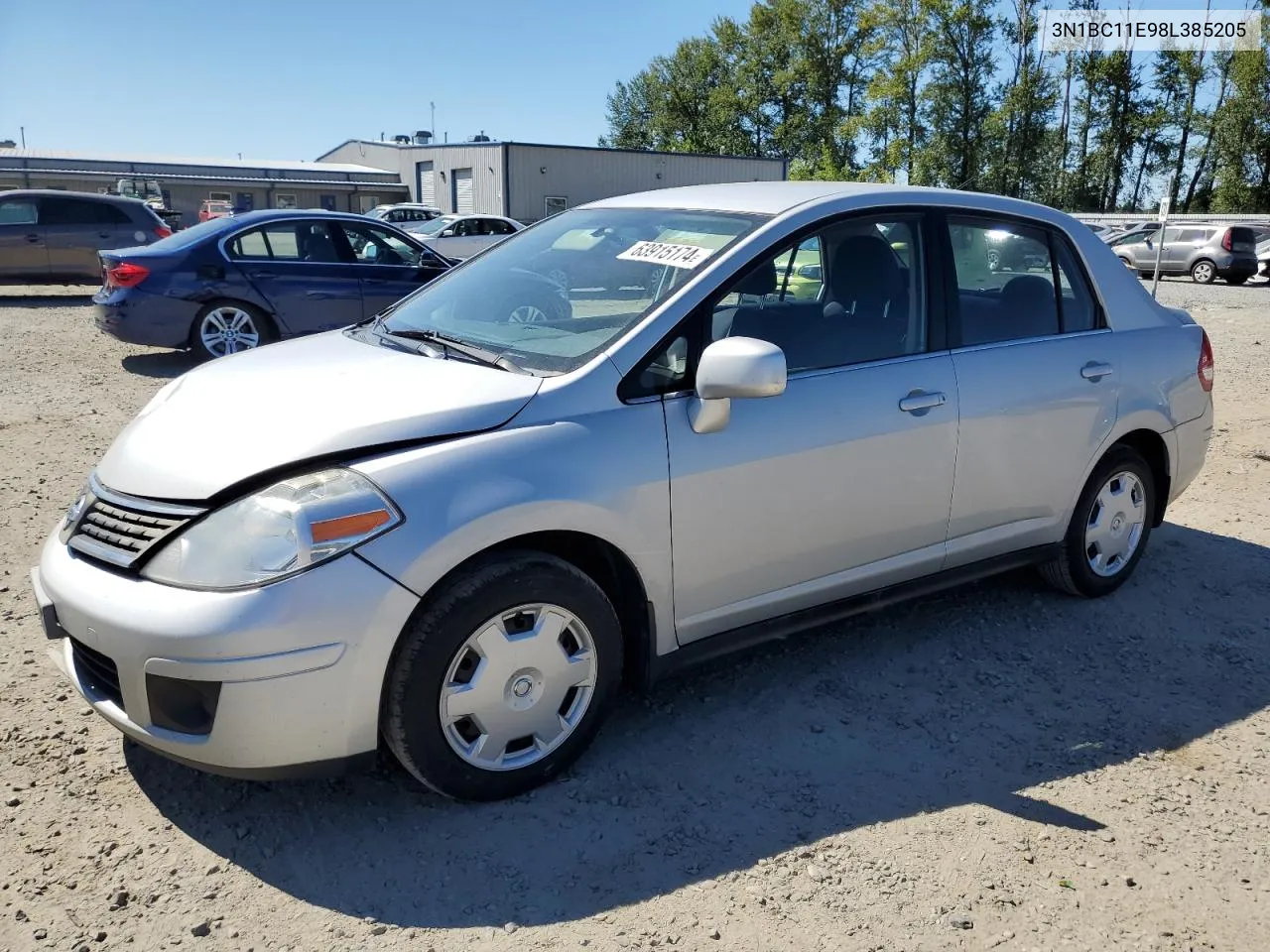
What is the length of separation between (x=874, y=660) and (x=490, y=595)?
1.86 m

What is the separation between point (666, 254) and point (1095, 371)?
1988 mm

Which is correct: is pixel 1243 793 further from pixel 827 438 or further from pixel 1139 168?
pixel 1139 168

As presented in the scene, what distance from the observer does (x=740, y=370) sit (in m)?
2.96

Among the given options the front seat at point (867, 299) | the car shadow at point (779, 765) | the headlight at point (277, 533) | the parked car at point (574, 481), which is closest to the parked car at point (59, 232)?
the parked car at point (574, 481)

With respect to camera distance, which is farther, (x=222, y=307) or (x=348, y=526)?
(x=222, y=307)

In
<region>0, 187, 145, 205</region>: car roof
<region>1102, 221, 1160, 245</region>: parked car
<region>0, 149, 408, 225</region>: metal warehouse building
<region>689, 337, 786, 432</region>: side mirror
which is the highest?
<region>0, 149, 408, 225</region>: metal warehouse building

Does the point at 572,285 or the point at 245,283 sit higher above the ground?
the point at 572,285

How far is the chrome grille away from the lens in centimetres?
271

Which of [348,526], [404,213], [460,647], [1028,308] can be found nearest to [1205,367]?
[1028,308]

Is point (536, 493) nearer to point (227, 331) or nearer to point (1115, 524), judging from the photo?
point (1115, 524)

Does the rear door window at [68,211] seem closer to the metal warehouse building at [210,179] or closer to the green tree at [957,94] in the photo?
the metal warehouse building at [210,179]

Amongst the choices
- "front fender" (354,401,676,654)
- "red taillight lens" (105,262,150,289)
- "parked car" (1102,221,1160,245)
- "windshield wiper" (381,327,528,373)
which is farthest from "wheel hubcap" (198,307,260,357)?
"parked car" (1102,221,1160,245)

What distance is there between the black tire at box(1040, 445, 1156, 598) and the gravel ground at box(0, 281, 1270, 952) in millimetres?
280

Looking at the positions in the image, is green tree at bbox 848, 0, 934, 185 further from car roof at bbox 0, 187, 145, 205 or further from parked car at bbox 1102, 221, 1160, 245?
car roof at bbox 0, 187, 145, 205
